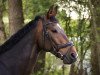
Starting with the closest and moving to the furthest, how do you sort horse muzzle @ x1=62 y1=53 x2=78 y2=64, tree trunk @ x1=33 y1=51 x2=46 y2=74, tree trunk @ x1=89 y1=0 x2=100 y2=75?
horse muzzle @ x1=62 y1=53 x2=78 y2=64 → tree trunk @ x1=89 y1=0 x2=100 y2=75 → tree trunk @ x1=33 y1=51 x2=46 y2=74

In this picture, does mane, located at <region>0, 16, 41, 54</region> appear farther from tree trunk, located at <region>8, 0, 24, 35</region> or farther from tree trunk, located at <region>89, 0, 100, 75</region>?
tree trunk, located at <region>89, 0, 100, 75</region>

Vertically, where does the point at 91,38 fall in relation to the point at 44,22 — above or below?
below

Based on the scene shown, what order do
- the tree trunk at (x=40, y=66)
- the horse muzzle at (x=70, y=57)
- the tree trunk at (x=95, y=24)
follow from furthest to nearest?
the tree trunk at (x=40, y=66) < the tree trunk at (x=95, y=24) < the horse muzzle at (x=70, y=57)

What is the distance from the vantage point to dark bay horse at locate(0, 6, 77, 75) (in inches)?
202

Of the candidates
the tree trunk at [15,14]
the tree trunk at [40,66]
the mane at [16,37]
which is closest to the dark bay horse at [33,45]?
the mane at [16,37]

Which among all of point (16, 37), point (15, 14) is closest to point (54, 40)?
point (16, 37)

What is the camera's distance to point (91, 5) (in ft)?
27.8

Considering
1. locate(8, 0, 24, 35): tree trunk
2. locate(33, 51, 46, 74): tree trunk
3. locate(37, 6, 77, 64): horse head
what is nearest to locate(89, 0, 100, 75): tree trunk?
locate(33, 51, 46, 74): tree trunk

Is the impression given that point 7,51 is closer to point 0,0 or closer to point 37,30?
point 37,30

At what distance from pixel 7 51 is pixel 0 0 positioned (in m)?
5.34

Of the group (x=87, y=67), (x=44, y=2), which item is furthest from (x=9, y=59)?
(x=87, y=67)

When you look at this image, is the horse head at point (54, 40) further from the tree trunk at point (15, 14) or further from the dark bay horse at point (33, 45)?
the tree trunk at point (15, 14)

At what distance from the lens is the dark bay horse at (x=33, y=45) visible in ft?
16.8

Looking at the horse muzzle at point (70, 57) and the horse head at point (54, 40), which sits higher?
the horse head at point (54, 40)
